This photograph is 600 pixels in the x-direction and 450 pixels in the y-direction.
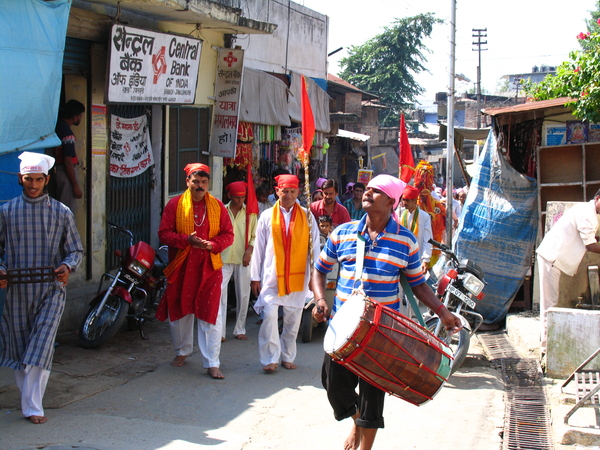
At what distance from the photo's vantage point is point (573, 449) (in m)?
4.97

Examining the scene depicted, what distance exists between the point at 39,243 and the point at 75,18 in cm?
341

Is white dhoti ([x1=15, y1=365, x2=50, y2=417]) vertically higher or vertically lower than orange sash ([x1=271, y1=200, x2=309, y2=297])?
lower

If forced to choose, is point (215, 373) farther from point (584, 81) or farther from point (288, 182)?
point (584, 81)

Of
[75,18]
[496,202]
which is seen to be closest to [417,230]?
[496,202]

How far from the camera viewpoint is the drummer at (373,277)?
4199 mm

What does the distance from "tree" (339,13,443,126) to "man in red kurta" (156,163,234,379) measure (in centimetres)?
3528

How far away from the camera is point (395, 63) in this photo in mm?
41156

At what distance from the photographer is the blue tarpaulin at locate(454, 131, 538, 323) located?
363 inches

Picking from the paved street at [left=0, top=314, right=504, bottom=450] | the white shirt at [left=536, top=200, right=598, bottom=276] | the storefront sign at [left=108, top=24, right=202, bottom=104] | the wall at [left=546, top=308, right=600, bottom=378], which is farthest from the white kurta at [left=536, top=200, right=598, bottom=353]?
the storefront sign at [left=108, top=24, right=202, bottom=104]

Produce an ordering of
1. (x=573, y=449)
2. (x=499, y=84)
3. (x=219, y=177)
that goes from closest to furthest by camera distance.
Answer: (x=573, y=449) → (x=219, y=177) → (x=499, y=84)

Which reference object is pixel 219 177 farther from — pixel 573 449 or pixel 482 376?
pixel 573 449

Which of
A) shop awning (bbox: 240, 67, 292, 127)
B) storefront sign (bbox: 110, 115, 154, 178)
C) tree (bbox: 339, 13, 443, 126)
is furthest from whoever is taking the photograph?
tree (bbox: 339, 13, 443, 126)

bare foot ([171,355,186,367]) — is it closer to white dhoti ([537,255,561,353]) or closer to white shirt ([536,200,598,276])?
white dhoti ([537,255,561,353])

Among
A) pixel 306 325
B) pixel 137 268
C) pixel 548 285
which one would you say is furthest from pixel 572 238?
pixel 137 268
